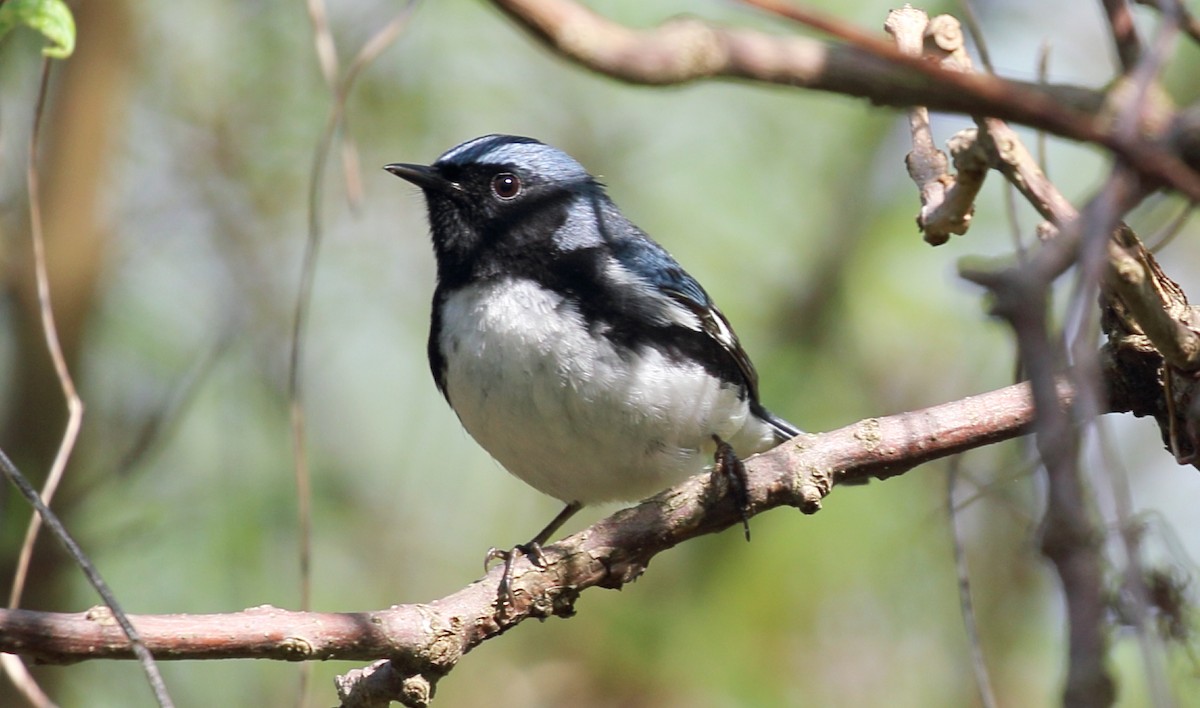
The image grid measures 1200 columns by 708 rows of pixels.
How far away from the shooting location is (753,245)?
23.2ft

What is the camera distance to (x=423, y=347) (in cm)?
694

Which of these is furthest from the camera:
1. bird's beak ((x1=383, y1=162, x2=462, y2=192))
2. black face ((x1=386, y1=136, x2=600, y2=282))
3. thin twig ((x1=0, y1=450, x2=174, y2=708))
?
bird's beak ((x1=383, y1=162, x2=462, y2=192))

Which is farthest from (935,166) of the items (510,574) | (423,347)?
(423,347)

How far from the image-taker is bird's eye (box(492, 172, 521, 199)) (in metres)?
4.45

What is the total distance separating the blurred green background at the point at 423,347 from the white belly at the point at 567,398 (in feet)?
6.87

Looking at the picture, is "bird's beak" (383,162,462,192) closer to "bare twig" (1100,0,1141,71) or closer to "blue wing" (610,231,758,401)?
"blue wing" (610,231,758,401)

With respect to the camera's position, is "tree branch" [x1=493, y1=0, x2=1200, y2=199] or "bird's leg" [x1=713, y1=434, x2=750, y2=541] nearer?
"tree branch" [x1=493, y1=0, x2=1200, y2=199]

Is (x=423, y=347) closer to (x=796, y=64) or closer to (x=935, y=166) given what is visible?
(x=935, y=166)

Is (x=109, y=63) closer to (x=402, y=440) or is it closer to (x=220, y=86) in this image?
(x=220, y=86)

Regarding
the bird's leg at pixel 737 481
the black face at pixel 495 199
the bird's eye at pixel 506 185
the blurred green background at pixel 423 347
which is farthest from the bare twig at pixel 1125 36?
the blurred green background at pixel 423 347

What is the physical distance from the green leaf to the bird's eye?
1794 millimetres

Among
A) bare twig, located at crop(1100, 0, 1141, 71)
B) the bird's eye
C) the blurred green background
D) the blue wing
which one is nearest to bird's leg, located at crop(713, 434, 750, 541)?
the blue wing

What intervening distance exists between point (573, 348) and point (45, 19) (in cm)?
167

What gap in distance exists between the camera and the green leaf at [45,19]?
277cm
